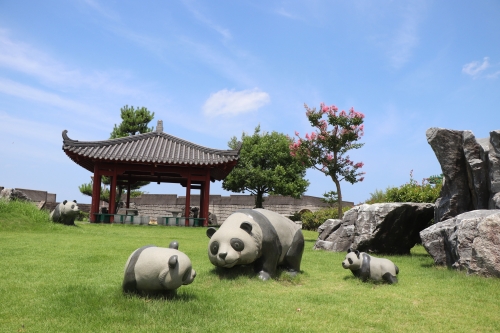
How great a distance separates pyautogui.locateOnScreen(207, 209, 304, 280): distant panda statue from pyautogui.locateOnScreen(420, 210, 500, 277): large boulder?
291 centimetres

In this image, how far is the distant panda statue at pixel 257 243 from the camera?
618 centimetres

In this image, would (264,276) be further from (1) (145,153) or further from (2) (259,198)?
(2) (259,198)

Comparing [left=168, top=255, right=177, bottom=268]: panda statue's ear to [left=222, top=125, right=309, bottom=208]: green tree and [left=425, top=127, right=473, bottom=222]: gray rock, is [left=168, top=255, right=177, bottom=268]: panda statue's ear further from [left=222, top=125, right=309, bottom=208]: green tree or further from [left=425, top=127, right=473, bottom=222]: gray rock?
[left=222, top=125, right=309, bottom=208]: green tree

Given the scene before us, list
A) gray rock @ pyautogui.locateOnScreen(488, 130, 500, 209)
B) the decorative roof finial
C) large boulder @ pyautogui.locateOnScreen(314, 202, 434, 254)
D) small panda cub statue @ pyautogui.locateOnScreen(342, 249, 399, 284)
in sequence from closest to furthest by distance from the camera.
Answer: small panda cub statue @ pyautogui.locateOnScreen(342, 249, 399, 284) → gray rock @ pyautogui.locateOnScreen(488, 130, 500, 209) → large boulder @ pyautogui.locateOnScreen(314, 202, 434, 254) → the decorative roof finial

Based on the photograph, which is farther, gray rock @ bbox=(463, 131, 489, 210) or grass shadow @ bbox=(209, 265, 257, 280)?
gray rock @ bbox=(463, 131, 489, 210)

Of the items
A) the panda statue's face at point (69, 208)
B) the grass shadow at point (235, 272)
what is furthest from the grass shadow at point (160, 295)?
the panda statue's face at point (69, 208)

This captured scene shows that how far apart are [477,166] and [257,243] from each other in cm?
598

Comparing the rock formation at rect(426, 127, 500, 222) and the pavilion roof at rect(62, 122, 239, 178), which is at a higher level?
the pavilion roof at rect(62, 122, 239, 178)

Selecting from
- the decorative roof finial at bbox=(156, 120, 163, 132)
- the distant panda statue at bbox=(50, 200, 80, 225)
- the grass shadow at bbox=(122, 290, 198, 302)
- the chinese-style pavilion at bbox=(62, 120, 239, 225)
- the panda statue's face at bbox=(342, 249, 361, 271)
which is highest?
the decorative roof finial at bbox=(156, 120, 163, 132)

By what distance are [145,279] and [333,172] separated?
40.8ft

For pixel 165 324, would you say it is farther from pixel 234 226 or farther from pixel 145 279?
pixel 234 226

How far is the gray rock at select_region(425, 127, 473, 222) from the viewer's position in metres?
10.3

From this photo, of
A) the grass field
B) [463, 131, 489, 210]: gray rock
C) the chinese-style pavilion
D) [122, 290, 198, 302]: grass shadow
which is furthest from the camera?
the chinese-style pavilion

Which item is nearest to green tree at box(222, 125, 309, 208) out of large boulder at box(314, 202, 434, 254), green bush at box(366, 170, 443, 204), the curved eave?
the curved eave
